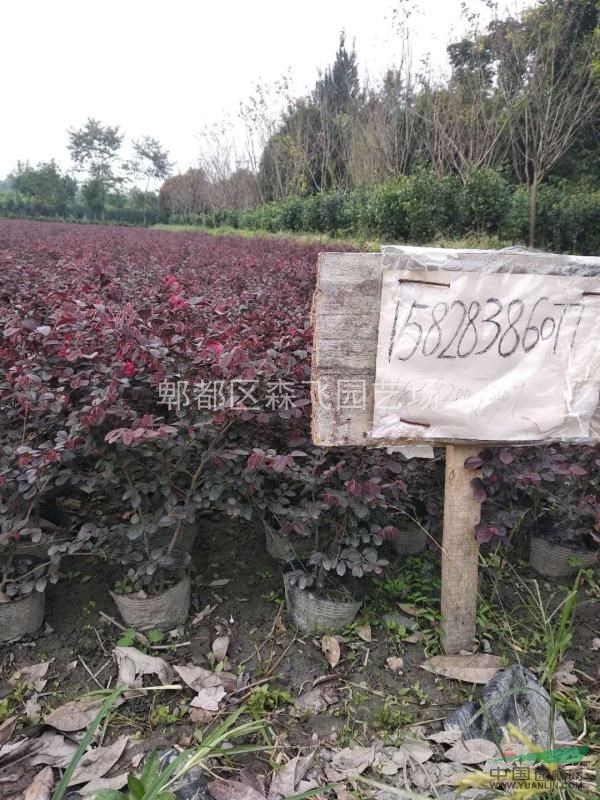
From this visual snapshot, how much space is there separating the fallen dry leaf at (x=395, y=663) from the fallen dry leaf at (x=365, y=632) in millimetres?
95

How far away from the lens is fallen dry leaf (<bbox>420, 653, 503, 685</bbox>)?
5.48 feet

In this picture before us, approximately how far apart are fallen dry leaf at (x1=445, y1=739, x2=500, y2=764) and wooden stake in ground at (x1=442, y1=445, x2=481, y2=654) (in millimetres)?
356

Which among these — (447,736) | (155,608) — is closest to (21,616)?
(155,608)

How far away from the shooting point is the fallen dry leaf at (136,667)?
1663 millimetres

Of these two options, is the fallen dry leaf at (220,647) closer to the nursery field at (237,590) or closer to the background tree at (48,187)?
the nursery field at (237,590)

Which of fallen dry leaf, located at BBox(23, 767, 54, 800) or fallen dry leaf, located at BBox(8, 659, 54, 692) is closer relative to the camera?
fallen dry leaf, located at BBox(23, 767, 54, 800)

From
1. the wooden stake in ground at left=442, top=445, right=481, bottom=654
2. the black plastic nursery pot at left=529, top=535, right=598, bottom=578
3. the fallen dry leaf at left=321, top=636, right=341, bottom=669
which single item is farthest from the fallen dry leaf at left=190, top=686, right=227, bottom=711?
the black plastic nursery pot at left=529, top=535, right=598, bottom=578

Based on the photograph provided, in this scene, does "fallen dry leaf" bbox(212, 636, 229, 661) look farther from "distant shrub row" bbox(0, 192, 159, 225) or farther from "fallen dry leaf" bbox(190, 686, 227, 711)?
"distant shrub row" bbox(0, 192, 159, 225)

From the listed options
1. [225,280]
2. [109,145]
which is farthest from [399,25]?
[109,145]

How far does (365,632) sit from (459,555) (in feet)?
1.38

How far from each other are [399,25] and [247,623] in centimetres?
1607

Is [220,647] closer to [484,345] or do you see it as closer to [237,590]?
[237,590]

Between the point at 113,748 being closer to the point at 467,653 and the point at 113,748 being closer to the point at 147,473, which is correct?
the point at 147,473

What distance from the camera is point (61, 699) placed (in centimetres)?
162
